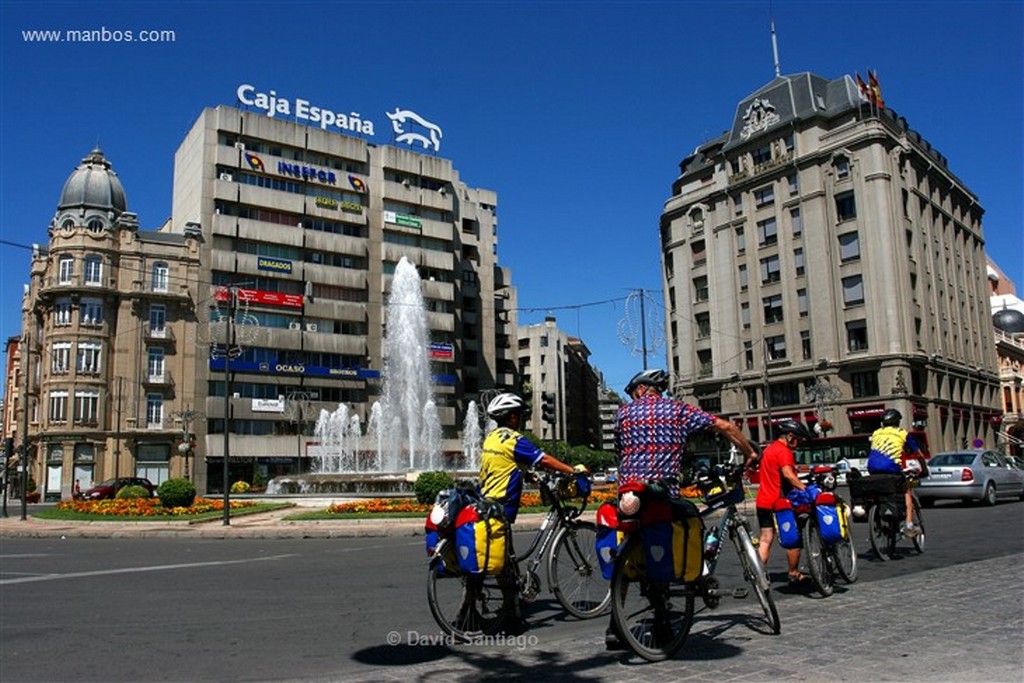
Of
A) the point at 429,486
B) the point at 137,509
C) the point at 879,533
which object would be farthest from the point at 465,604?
the point at 137,509

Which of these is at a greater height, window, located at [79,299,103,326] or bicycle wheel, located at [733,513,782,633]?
window, located at [79,299,103,326]

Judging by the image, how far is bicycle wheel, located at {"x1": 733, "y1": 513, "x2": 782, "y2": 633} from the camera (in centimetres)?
568

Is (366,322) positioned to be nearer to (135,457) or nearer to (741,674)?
(135,457)

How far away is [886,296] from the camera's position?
2077 inches

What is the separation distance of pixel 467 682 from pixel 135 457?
5666cm

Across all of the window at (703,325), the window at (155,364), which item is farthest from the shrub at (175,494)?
the window at (703,325)

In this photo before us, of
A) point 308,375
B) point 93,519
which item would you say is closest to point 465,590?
point 93,519

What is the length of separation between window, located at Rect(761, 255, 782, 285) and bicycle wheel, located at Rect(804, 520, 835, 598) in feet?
179

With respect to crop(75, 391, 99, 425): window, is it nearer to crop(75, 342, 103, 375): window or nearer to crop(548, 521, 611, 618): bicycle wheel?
crop(75, 342, 103, 375): window

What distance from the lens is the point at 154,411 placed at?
184 ft

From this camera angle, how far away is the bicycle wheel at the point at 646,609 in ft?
16.5

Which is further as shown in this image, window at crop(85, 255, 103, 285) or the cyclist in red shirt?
window at crop(85, 255, 103, 285)

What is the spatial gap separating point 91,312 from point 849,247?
176ft

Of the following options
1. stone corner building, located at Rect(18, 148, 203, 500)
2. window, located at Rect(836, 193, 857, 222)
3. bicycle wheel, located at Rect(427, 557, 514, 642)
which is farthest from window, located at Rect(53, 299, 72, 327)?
bicycle wheel, located at Rect(427, 557, 514, 642)
